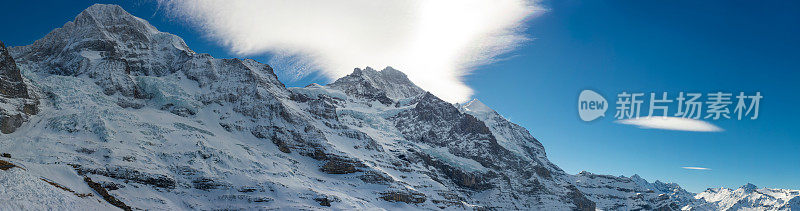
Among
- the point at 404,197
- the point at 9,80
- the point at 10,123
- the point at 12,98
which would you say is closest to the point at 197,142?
the point at 10,123

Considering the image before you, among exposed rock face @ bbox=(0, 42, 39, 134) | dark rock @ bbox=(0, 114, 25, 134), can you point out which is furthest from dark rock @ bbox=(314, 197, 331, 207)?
exposed rock face @ bbox=(0, 42, 39, 134)

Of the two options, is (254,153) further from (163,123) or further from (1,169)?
(1,169)

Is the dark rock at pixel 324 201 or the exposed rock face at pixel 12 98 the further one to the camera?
the dark rock at pixel 324 201

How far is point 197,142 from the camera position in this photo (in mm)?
86562

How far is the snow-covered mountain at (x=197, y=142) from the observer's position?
6506 centimetres

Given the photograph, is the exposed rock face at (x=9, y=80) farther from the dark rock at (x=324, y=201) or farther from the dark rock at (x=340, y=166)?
the dark rock at (x=340, y=166)

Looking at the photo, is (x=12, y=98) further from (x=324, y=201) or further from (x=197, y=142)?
(x=324, y=201)

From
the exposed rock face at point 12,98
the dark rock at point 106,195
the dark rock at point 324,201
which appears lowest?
the dark rock at point 106,195

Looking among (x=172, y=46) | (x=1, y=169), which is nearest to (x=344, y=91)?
(x=172, y=46)

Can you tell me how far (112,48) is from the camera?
113562 mm

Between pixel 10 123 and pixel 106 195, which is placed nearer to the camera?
pixel 106 195

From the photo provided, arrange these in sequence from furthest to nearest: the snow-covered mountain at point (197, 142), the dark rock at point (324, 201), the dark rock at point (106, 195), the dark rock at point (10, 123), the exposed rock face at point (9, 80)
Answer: the dark rock at point (324, 201) → the exposed rock face at point (9, 80) → the dark rock at point (10, 123) → the snow-covered mountain at point (197, 142) → the dark rock at point (106, 195)

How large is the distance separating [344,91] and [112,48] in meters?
98.5

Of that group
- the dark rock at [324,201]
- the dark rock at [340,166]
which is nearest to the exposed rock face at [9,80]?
the dark rock at [324,201]
